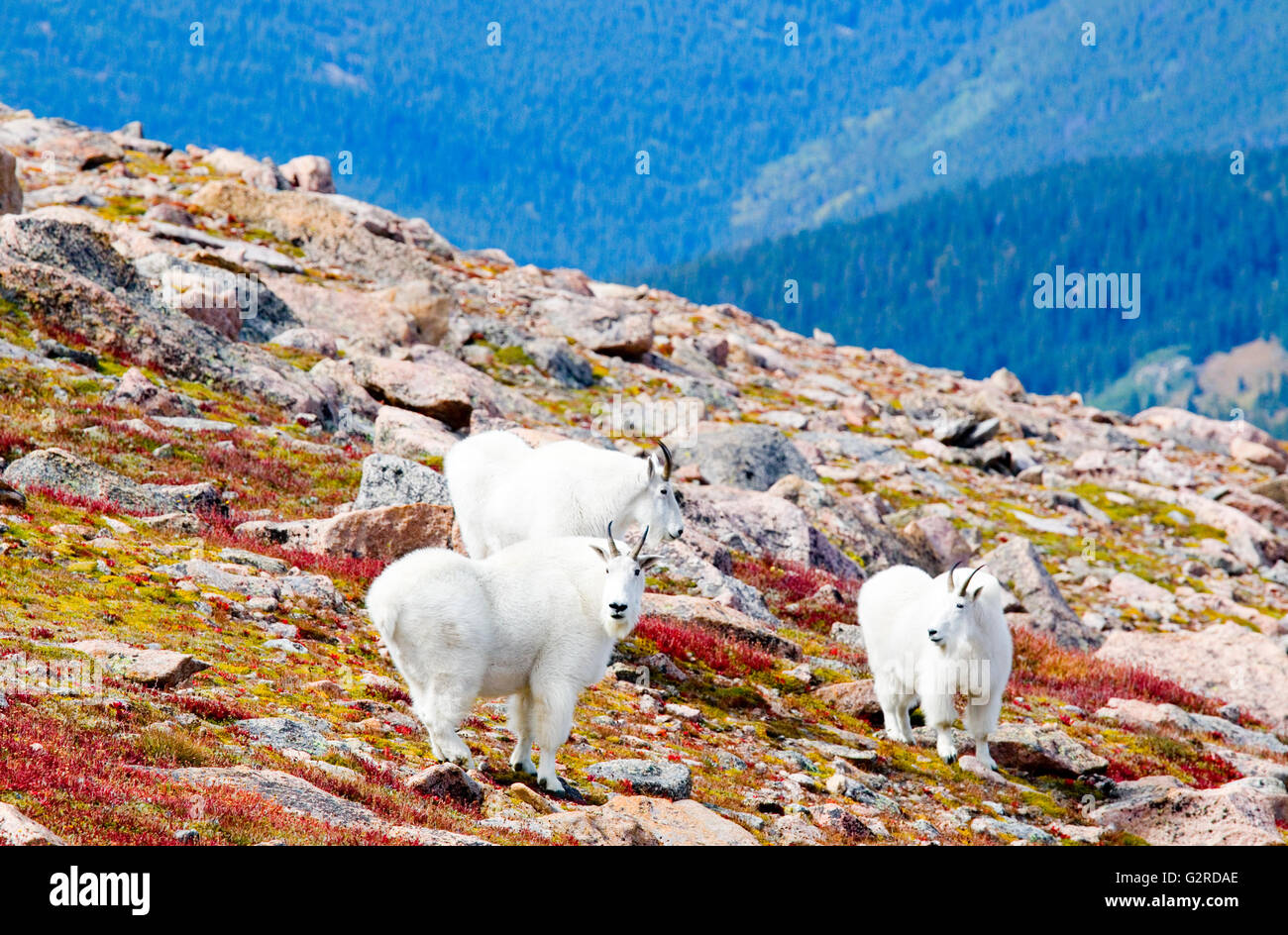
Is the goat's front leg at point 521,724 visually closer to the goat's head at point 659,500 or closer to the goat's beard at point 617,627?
the goat's beard at point 617,627

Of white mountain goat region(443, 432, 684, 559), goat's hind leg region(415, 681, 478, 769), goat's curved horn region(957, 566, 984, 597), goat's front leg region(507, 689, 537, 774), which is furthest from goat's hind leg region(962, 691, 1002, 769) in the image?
goat's hind leg region(415, 681, 478, 769)

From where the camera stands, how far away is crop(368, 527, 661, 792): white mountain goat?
9.95m

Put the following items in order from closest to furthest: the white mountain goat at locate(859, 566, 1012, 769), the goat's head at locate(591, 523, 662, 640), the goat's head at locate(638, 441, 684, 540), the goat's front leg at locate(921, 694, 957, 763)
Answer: the goat's head at locate(591, 523, 662, 640), the white mountain goat at locate(859, 566, 1012, 769), the goat's front leg at locate(921, 694, 957, 763), the goat's head at locate(638, 441, 684, 540)

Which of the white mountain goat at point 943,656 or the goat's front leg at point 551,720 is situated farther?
the white mountain goat at point 943,656

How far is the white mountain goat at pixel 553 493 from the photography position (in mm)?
15352

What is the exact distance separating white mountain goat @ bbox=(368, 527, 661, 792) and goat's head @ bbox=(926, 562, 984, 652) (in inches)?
198

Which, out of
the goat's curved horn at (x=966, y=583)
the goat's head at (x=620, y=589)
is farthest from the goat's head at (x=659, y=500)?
the goat's head at (x=620, y=589)

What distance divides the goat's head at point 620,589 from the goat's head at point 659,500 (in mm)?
4518

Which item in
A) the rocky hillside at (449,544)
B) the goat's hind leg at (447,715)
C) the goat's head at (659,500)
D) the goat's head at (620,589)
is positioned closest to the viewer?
the rocky hillside at (449,544)

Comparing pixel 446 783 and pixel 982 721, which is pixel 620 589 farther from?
pixel 982 721

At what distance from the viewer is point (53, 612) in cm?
1160

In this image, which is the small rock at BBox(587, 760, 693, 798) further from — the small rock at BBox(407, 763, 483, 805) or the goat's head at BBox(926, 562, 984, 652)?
the goat's head at BBox(926, 562, 984, 652)

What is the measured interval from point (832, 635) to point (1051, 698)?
3.78 metres
